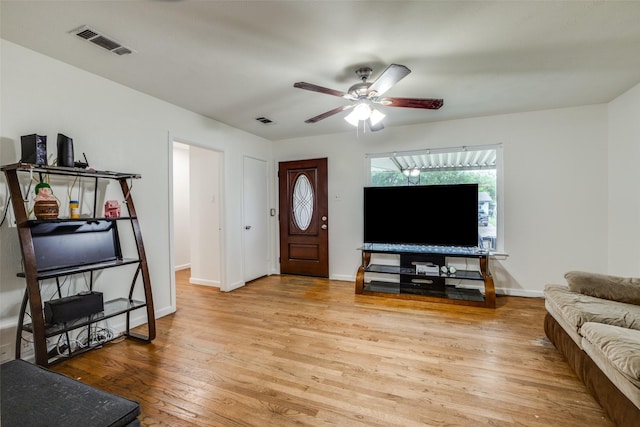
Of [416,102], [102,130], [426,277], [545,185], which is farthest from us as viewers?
[426,277]

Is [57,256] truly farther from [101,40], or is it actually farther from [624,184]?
[624,184]

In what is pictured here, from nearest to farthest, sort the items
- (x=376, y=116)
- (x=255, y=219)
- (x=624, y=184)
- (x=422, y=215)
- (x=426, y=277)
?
(x=376, y=116) < (x=624, y=184) < (x=426, y=277) < (x=422, y=215) < (x=255, y=219)

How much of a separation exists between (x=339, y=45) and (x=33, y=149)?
2412mm

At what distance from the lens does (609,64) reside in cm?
258

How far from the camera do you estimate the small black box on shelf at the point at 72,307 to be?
6.98 feet

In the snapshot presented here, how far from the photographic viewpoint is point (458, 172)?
4.30m

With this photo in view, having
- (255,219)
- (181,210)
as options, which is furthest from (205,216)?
(181,210)

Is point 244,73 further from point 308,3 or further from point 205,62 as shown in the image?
point 308,3

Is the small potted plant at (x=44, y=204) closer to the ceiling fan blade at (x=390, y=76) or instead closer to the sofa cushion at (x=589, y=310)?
the ceiling fan blade at (x=390, y=76)

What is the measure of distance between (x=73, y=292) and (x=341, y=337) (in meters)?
2.50

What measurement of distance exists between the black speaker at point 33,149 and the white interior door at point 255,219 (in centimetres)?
271

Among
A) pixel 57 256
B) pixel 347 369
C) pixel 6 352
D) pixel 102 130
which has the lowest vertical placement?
pixel 347 369

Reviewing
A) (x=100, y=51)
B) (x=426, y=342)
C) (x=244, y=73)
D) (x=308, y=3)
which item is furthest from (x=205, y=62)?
(x=426, y=342)

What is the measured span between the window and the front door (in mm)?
991
